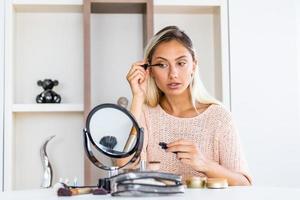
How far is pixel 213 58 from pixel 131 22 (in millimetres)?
478

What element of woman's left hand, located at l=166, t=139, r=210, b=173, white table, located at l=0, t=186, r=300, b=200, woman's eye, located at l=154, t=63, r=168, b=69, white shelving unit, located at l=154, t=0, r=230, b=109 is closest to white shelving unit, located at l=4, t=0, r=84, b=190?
white shelving unit, located at l=154, t=0, r=230, b=109

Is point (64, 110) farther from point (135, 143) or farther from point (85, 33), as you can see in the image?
point (135, 143)

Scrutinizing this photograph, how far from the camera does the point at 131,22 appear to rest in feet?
8.54

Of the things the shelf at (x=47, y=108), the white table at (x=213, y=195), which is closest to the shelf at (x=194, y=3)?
the shelf at (x=47, y=108)

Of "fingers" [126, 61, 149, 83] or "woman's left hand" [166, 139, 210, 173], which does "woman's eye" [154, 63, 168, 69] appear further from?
"woman's left hand" [166, 139, 210, 173]

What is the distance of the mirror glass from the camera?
3.63 ft

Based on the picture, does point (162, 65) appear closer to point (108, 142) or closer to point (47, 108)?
point (108, 142)

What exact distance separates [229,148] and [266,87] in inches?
36.5

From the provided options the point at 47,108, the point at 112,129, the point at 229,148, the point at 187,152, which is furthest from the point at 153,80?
the point at 47,108

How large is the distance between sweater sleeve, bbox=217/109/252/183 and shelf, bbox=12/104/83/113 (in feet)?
3.05

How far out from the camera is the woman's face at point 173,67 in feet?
5.49

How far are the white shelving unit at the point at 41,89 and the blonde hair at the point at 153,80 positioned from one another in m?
0.82

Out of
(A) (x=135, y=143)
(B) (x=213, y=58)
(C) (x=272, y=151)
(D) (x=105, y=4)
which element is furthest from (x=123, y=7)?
(A) (x=135, y=143)

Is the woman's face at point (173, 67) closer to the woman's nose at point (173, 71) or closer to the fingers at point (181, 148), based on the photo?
the woman's nose at point (173, 71)
